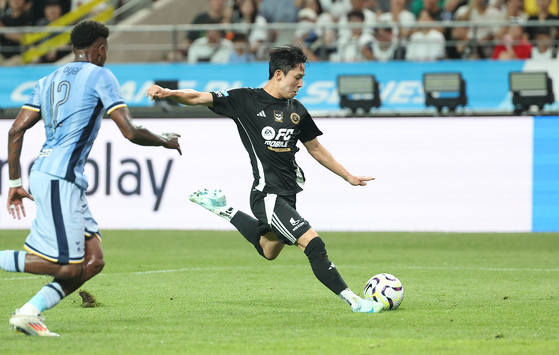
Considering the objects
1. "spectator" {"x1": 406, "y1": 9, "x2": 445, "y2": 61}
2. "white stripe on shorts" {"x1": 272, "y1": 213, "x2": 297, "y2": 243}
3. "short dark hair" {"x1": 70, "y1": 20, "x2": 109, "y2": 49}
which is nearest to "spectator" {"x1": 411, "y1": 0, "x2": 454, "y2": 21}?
"spectator" {"x1": 406, "y1": 9, "x2": 445, "y2": 61}

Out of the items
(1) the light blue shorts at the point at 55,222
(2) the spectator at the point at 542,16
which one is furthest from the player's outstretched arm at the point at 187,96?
(2) the spectator at the point at 542,16

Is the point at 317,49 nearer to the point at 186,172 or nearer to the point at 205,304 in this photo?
the point at 186,172

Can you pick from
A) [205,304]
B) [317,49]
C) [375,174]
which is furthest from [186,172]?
[205,304]

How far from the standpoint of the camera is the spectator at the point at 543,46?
1461 cm

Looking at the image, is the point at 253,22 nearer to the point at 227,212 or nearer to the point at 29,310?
the point at 227,212

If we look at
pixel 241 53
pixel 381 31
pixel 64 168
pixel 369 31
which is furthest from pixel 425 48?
pixel 64 168

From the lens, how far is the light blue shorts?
16.7 ft

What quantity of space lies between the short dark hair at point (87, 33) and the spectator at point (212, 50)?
1056cm

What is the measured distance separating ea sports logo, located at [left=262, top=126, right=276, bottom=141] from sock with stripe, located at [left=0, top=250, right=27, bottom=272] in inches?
87.7

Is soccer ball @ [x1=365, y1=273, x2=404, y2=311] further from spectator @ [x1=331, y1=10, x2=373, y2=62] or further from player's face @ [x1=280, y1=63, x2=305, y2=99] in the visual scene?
spectator @ [x1=331, y1=10, x2=373, y2=62]

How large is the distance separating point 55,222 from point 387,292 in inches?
109

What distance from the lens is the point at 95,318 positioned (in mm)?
6012

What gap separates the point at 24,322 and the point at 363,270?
4776 mm

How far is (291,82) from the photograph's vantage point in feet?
21.1
